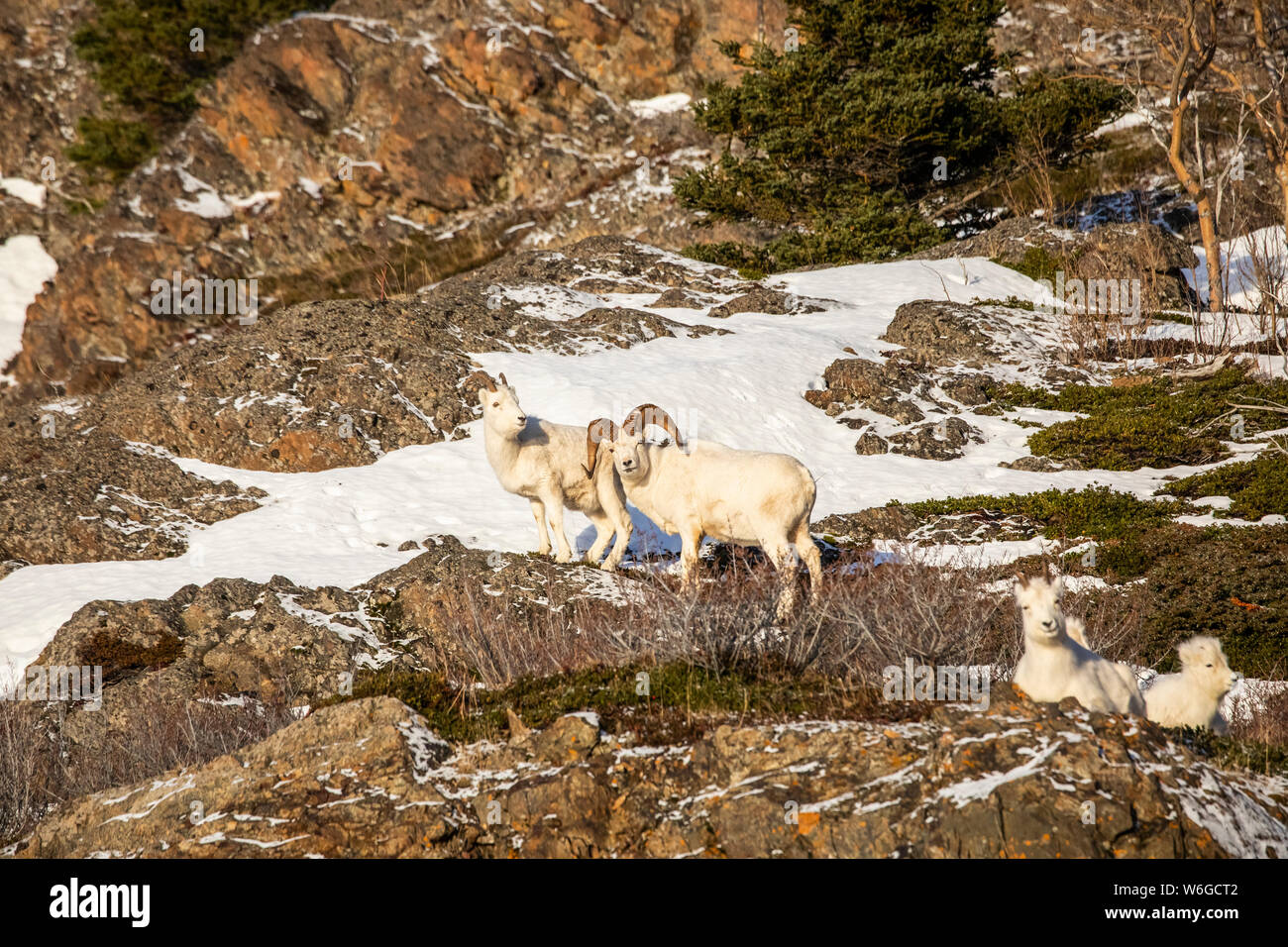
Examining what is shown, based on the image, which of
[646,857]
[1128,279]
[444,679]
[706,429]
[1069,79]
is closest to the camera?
[646,857]

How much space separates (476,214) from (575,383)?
29070 millimetres

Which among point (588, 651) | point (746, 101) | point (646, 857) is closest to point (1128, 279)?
point (746, 101)

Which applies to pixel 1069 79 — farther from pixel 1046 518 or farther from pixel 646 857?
pixel 646 857

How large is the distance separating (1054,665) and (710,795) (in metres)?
2.34

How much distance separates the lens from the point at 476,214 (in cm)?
4519

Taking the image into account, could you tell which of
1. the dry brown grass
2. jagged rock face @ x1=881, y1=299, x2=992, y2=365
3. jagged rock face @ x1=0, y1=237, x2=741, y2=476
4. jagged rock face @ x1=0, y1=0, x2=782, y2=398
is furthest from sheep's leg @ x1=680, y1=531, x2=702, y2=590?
jagged rock face @ x1=0, y1=0, x2=782, y2=398

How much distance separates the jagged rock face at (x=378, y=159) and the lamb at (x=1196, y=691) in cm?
3646

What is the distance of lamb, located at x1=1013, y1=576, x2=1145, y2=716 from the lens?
6.52m

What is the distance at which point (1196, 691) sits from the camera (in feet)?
24.5

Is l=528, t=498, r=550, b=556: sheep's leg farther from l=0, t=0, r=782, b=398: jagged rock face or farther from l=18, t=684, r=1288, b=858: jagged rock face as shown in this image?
l=0, t=0, r=782, b=398: jagged rock face

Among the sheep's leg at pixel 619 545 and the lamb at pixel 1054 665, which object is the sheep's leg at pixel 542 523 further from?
the lamb at pixel 1054 665

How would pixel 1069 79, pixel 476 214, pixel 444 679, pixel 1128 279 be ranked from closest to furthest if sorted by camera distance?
pixel 444 679, pixel 1128 279, pixel 1069 79, pixel 476 214

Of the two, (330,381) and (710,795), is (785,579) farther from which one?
(330,381)

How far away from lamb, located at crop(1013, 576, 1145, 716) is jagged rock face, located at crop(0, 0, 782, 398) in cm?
3694
